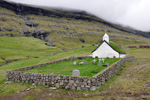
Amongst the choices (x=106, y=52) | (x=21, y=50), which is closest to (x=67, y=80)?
(x=106, y=52)

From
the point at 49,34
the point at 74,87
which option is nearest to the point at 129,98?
the point at 74,87

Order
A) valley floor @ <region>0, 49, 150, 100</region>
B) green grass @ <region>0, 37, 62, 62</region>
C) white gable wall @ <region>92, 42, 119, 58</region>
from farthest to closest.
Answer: green grass @ <region>0, 37, 62, 62</region> → white gable wall @ <region>92, 42, 119, 58</region> → valley floor @ <region>0, 49, 150, 100</region>

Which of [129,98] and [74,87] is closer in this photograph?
[129,98]

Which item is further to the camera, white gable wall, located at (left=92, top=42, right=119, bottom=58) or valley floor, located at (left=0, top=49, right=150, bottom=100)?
white gable wall, located at (left=92, top=42, right=119, bottom=58)

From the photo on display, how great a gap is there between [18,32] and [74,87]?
145832mm

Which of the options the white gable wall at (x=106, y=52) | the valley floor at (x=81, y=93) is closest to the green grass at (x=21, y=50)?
the white gable wall at (x=106, y=52)

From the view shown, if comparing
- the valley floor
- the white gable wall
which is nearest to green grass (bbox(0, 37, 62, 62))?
the white gable wall

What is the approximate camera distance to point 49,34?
17175 centimetres

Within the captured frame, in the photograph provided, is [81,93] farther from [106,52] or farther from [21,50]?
[21,50]

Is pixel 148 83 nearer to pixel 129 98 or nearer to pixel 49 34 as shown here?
pixel 129 98

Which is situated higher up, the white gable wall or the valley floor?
the white gable wall

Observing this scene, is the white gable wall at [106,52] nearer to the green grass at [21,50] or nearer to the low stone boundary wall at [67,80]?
the low stone boundary wall at [67,80]

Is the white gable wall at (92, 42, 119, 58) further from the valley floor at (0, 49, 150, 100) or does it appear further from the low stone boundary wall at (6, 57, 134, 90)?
the valley floor at (0, 49, 150, 100)

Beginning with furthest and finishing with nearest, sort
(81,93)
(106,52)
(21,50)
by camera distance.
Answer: (21,50) < (106,52) < (81,93)
